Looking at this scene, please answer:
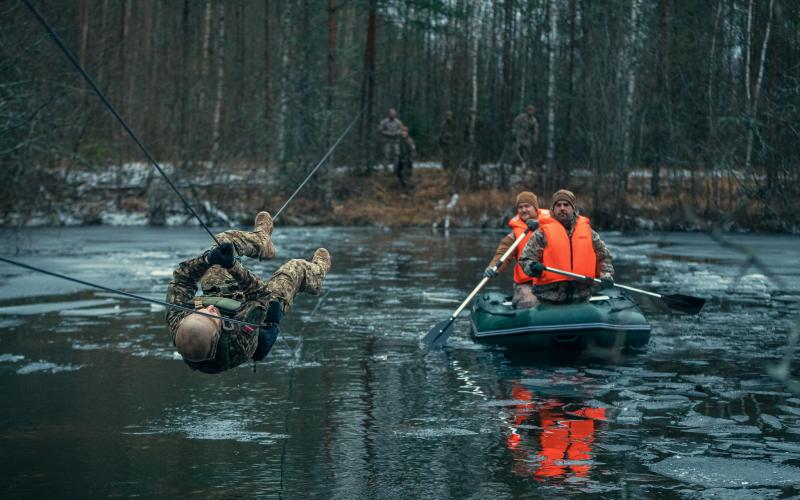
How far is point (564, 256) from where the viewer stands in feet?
40.2

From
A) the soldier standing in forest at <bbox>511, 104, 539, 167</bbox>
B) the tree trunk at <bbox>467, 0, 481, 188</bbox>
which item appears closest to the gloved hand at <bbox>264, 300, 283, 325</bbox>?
the soldier standing in forest at <bbox>511, 104, 539, 167</bbox>

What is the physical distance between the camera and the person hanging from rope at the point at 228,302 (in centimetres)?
773

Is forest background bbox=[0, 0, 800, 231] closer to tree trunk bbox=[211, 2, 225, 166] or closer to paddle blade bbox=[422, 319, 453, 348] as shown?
tree trunk bbox=[211, 2, 225, 166]

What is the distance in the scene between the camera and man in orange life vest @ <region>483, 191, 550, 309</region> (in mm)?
12758

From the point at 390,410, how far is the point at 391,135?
82.8 feet

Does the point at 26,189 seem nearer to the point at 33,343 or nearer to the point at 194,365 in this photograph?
the point at 33,343

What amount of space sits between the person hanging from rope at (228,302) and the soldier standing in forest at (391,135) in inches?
987

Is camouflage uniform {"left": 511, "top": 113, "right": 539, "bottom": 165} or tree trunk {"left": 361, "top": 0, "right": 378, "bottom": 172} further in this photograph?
tree trunk {"left": 361, "top": 0, "right": 378, "bottom": 172}

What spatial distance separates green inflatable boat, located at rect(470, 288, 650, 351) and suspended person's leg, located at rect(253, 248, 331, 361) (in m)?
3.10

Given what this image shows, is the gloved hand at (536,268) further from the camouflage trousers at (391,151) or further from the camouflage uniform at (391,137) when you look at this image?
the camouflage trousers at (391,151)

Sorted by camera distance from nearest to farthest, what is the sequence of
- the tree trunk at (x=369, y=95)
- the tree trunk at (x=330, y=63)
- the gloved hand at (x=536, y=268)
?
1. the gloved hand at (x=536, y=268)
2. the tree trunk at (x=330, y=63)
3. the tree trunk at (x=369, y=95)

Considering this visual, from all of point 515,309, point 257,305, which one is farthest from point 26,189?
point 257,305

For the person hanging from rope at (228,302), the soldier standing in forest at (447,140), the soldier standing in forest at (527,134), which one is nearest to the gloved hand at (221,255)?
the person hanging from rope at (228,302)

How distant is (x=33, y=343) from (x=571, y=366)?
5824 mm
